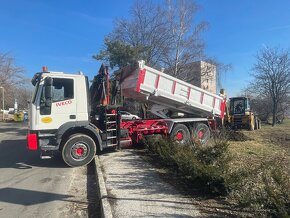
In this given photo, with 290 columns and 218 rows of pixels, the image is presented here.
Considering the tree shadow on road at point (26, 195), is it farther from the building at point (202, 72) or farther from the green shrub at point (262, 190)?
the building at point (202, 72)

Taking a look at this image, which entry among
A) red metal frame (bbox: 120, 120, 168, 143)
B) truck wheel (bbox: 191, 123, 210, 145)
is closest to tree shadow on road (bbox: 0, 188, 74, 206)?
red metal frame (bbox: 120, 120, 168, 143)

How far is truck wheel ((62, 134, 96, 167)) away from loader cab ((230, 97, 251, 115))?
16.3 meters

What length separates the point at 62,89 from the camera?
9047 millimetres

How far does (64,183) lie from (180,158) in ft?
9.47

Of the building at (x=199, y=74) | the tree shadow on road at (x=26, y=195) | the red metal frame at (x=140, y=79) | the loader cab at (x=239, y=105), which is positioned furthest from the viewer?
the building at (x=199, y=74)

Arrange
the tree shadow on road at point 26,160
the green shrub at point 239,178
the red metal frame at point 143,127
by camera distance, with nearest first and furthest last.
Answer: the green shrub at point 239,178
the tree shadow on road at point 26,160
the red metal frame at point 143,127

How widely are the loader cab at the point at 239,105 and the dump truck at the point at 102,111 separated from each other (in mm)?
10151

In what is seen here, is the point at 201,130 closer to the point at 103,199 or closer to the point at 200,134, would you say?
the point at 200,134

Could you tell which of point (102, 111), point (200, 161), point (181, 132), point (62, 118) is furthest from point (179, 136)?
point (200, 161)

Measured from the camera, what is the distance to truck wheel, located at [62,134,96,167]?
8.84 meters

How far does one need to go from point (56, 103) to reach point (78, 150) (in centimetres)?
157

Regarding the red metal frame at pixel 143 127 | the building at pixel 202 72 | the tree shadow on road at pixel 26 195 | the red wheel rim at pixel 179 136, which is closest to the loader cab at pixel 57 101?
the red metal frame at pixel 143 127

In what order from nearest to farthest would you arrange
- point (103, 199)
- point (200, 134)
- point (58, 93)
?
point (103, 199)
point (58, 93)
point (200, 134)

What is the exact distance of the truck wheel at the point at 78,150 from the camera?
348 inches
